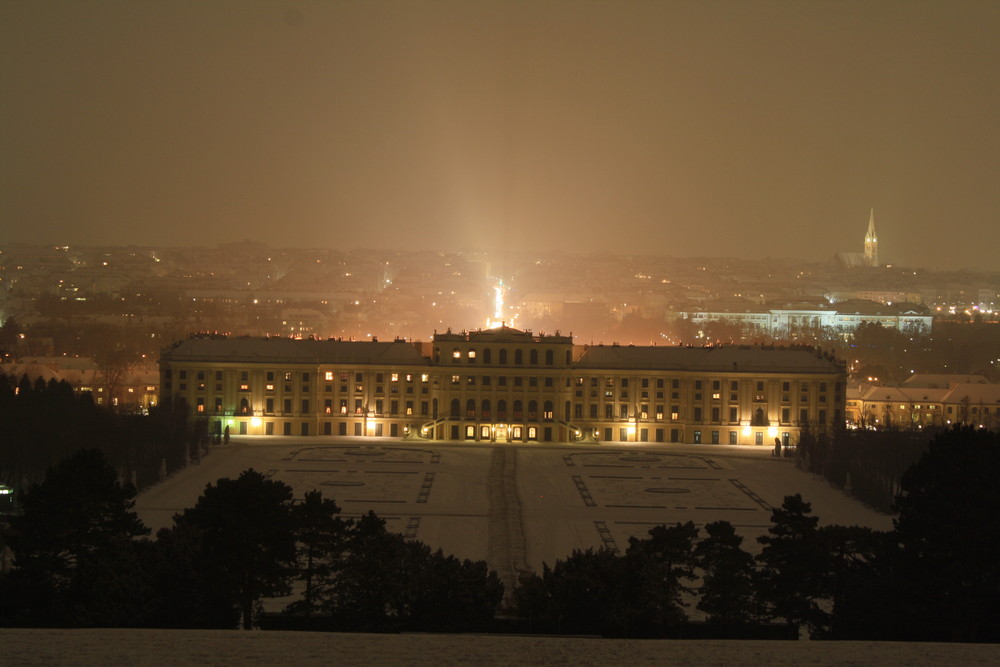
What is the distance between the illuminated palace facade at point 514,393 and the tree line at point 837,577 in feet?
123

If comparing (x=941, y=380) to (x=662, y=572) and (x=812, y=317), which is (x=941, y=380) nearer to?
(x=662, y=572)

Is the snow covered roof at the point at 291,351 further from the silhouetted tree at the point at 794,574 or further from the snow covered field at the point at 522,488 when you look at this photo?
the silhouetted tree at the point at 794,574

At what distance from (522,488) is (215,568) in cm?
2492

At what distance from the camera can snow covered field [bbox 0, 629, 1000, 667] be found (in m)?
17.7

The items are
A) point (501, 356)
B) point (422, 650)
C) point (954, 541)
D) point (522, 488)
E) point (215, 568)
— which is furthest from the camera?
point (501, 356)

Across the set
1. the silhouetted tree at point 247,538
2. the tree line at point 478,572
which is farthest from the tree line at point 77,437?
the tree line at point 478,572

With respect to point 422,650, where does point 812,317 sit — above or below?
above

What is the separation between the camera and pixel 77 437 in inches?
1954

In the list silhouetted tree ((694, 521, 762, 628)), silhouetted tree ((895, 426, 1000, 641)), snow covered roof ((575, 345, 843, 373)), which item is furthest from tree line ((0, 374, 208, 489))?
silhouetted tree ((895, 426, 1000, 641))

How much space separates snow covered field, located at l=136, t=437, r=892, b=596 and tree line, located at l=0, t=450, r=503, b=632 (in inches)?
330

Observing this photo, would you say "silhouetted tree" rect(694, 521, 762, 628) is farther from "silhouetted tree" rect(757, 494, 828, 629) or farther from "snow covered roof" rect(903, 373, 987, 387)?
"snow covered roof" rect(903, 373, 987, 387)

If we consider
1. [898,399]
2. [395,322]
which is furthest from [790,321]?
[898,399]

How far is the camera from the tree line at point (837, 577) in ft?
77.8

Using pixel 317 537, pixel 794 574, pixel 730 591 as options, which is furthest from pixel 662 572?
pixel 317 537
